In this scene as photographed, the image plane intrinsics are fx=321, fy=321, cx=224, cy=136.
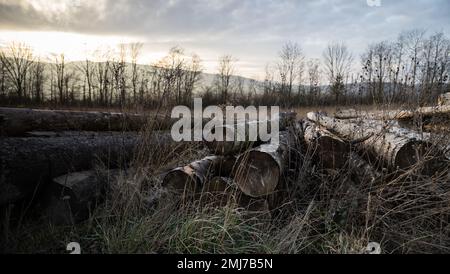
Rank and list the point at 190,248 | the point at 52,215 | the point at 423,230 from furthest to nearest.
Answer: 1. the point at 52,215
2. the point at 423,230
3. the point at 190,248

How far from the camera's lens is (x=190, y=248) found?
2.77 metres

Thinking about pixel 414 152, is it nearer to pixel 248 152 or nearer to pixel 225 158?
pixel 248 152

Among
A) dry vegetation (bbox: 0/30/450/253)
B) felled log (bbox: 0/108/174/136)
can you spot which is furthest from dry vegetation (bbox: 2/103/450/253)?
felled log (bbox: 0/108/174/136)

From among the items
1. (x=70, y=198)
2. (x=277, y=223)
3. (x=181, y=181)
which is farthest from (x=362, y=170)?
(x=70, y=198)

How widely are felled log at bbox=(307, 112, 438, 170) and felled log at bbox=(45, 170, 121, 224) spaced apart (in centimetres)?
308

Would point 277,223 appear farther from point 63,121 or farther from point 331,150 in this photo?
point 63,121

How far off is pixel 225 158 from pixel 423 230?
2.11 meters

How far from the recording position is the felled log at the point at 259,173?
3.18 m

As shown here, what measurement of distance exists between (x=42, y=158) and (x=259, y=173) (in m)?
2.32

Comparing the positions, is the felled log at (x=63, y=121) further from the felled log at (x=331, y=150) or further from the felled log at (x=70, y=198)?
the felled log at (x=331, y=150)

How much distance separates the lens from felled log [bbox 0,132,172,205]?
10.3ft

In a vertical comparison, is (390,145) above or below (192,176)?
above

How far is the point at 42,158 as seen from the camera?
3.45 m
